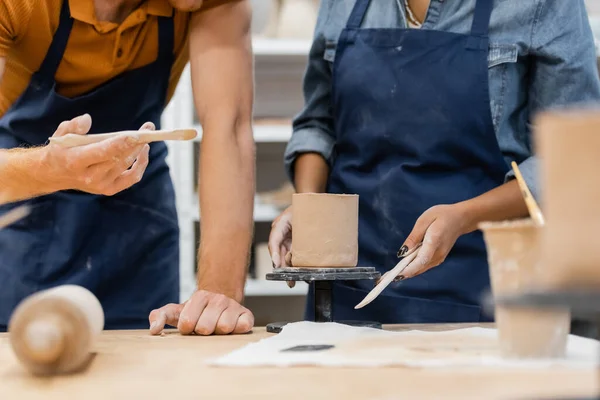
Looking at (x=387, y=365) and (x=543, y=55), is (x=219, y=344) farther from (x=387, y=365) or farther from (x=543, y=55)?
(x=543, y=55)

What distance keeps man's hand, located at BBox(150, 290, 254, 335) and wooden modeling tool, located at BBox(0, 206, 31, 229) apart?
607 millimetres

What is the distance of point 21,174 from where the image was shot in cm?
158

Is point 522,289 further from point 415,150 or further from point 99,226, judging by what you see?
point 99,226

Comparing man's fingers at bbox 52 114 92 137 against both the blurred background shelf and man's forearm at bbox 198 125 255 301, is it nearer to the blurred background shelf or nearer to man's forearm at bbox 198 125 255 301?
man's forearm at bbox 198 125 255 301

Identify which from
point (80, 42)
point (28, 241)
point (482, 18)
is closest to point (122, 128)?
point (80, 42)

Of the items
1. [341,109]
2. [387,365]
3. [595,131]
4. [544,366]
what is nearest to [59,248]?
[341,109]

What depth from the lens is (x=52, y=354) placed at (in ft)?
3.03

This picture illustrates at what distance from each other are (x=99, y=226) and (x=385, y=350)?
1.06m

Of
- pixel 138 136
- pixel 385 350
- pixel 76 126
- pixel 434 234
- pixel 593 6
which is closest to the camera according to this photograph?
pixel 385 350

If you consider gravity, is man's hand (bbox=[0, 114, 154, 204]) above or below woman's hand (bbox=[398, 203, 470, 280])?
above

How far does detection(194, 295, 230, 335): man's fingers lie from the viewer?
136 centimetres

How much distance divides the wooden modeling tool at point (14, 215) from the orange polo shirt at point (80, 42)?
0.26 meters

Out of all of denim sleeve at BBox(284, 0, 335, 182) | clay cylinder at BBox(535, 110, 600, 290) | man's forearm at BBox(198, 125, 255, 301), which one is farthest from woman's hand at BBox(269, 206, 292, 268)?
clay cylinder at BBox(535, 110, 600, 290)

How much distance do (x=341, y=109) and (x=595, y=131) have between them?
1317mm
